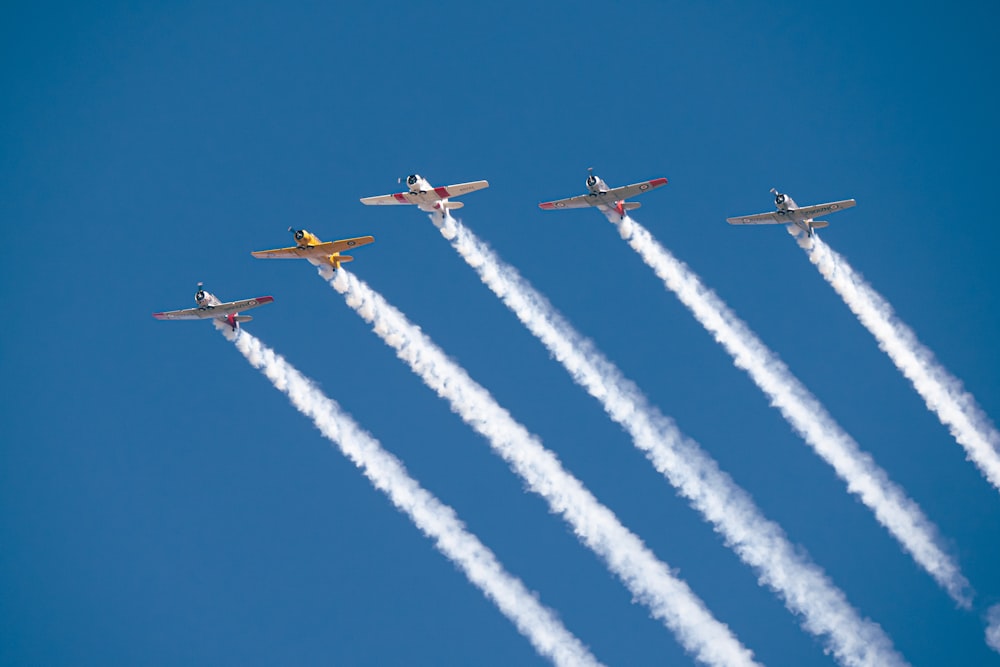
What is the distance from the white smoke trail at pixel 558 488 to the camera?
56.0 metres

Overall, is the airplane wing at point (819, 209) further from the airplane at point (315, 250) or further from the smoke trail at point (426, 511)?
the smoke trail at point (426, 511)

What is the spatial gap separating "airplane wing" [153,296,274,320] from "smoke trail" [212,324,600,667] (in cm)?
127

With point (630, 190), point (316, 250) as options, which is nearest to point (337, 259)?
point (316, 250)

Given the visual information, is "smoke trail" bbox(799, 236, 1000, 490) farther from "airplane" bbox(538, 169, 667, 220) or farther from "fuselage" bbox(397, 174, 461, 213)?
"fuselage" bbox(397, 174, 461, 213)

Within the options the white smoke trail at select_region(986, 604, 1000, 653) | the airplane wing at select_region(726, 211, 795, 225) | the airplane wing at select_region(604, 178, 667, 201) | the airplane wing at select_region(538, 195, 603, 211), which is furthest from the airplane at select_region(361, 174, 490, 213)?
the white smoke trail at select_region(986, 604, 1000, 653)

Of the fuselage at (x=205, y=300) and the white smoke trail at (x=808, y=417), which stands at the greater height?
the white smoke trail at (x=808, y=417)

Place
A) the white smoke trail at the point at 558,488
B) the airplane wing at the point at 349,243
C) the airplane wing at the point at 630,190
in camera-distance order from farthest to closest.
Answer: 1. the white smoke trail at the point at 558,488
2. the airplane wing at the point at 630,190
3. the airplane wing at the point at 349,243

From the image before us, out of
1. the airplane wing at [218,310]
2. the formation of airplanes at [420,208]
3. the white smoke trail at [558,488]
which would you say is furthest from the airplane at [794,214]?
the airplane wing at [218,310]

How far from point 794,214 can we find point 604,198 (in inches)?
399

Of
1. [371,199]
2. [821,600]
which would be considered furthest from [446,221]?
[821,600]

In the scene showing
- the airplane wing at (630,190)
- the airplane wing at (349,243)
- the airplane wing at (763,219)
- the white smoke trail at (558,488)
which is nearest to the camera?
the airplane wing at (349,243)

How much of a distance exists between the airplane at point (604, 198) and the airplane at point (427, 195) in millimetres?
4683

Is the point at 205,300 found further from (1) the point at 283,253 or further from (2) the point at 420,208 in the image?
(2) the point at 420,208

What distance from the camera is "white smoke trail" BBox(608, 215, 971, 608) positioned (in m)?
58.5
